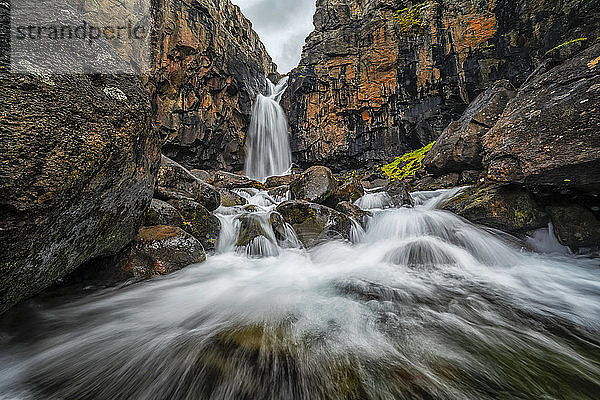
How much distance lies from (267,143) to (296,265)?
19480 millimetres

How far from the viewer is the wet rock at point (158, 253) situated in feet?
11.7

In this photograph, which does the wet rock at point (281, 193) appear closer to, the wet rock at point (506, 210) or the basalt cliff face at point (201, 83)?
the wet rock at point (506, 210)

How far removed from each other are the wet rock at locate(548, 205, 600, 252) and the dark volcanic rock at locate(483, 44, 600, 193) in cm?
50

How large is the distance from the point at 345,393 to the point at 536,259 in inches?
204

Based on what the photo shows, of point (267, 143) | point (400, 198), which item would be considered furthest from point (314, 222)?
point (267, 143)

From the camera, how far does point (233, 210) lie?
780cm

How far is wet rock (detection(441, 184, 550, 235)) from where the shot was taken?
4.90 m

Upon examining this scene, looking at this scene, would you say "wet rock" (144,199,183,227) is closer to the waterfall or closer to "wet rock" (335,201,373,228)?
"wet rock" (335,201,373,228)

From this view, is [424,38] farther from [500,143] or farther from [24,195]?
[24,195]

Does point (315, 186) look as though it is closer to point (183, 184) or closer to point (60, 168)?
point (183, 184)

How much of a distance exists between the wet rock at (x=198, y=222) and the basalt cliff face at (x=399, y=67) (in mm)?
17634

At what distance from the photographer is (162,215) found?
15.2 feet

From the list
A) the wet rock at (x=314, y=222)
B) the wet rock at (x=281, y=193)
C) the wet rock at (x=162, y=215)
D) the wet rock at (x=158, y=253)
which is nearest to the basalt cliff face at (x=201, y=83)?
the wet rock at (x=281, y=193)

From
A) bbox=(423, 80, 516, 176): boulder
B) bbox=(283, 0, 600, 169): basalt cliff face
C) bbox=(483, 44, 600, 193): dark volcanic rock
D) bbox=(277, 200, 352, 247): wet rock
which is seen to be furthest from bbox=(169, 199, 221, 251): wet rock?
bbox=(283, 0, 600, 169): basalt cliff face
